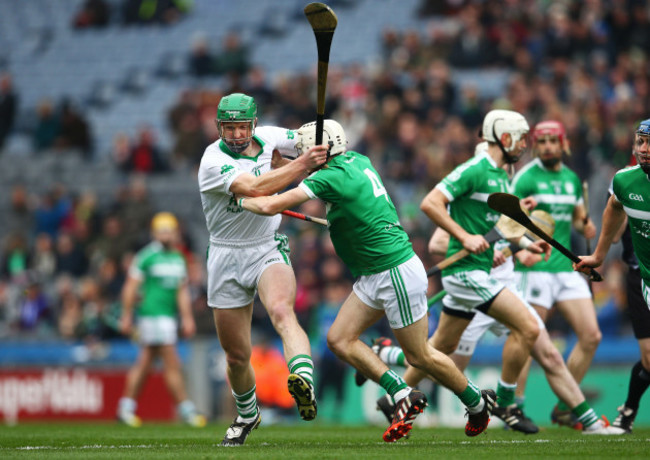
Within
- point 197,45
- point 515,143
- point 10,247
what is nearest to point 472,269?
point 515,143

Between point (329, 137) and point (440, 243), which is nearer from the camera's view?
point (329, 137)

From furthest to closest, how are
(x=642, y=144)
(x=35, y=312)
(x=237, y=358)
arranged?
(x=35, y=312) → (x=237, y=358) → (x=642, y=144)

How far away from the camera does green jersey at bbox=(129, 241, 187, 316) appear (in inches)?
555

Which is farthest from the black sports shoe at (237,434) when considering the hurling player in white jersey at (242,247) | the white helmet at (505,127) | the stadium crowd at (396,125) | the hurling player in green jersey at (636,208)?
the stadium crowd at (396,125)

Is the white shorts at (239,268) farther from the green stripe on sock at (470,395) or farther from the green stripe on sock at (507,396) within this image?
the green stripe on sock at (507,396)

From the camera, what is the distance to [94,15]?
85.6 ft

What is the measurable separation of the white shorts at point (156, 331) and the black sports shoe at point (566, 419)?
5.33 metres

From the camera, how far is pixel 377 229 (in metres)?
7.98

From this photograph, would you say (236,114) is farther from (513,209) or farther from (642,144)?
(642,144)

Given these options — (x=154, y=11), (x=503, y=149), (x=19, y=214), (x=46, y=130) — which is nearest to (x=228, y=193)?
(x=503, y=149)

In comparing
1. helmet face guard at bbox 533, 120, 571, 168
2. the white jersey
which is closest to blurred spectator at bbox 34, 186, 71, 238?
helmet face guard at bbox 533, 120, 571, 168

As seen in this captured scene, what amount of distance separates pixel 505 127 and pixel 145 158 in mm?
12478

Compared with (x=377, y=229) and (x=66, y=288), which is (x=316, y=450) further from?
(x=66, y=288)

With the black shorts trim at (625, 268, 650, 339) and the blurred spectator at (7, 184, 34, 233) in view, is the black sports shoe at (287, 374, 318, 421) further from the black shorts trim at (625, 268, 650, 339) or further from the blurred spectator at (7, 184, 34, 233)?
the blurred spectator at (7, 184, 34, 233)
